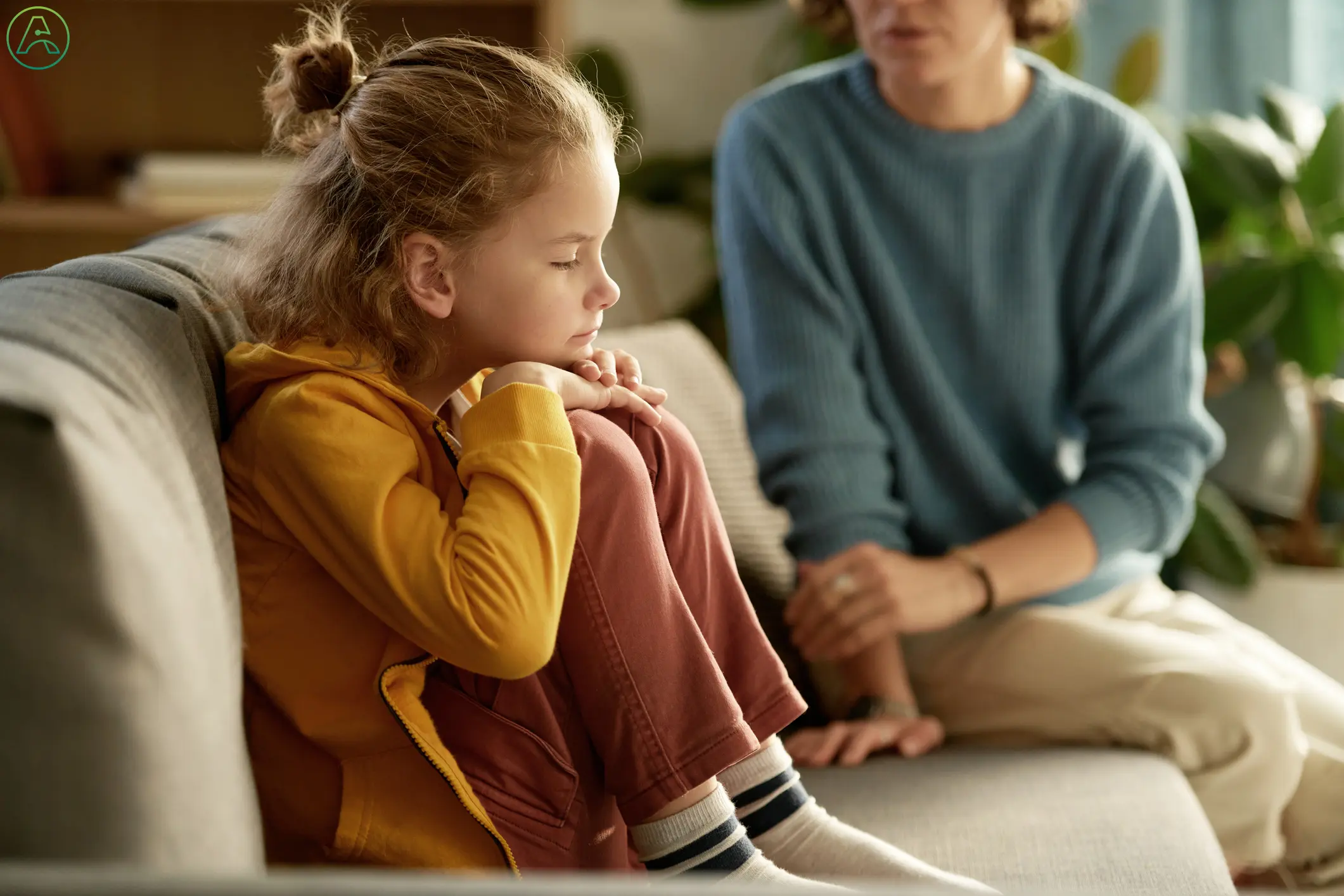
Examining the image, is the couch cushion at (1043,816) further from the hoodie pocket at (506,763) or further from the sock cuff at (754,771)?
the hoodie pocket at (506,763)

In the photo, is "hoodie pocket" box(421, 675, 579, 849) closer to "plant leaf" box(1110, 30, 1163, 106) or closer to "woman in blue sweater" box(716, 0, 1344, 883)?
"woman in blue sweater" box(716, 0, 1344, 883)

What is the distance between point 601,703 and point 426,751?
0.35ft

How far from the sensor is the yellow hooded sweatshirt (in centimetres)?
75

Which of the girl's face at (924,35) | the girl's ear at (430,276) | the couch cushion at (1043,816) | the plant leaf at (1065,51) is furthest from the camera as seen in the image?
the plant leaf at (1065,51)

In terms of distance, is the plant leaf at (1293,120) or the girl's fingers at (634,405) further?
the plant leaf at (1293,120)

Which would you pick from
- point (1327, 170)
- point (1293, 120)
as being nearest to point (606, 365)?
point (1327, 170)

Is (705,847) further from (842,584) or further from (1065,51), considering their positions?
(1065,51)

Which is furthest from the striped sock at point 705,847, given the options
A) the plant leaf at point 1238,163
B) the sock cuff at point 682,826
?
the plant leaf at point 1238,163

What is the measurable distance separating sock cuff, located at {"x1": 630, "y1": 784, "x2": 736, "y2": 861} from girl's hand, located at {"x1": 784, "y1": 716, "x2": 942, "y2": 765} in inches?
15.0

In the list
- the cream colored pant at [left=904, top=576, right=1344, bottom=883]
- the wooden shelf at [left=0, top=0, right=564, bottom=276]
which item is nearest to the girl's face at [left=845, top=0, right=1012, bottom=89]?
the cream colored pant at [left=904, top=576, right=1344, bottom=883]

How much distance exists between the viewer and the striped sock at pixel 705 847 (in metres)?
0.82

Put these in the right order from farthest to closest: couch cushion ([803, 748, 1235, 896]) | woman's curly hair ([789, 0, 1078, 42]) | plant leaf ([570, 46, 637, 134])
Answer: plant leaf ([570, 46, 637, 134]) → woman's curly hair ([789, 0, 1078, 42]) → couch cushion ([803, 748, 1235, 896])

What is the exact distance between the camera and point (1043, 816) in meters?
1.08

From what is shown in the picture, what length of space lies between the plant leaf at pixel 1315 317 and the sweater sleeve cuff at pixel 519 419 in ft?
5.24
